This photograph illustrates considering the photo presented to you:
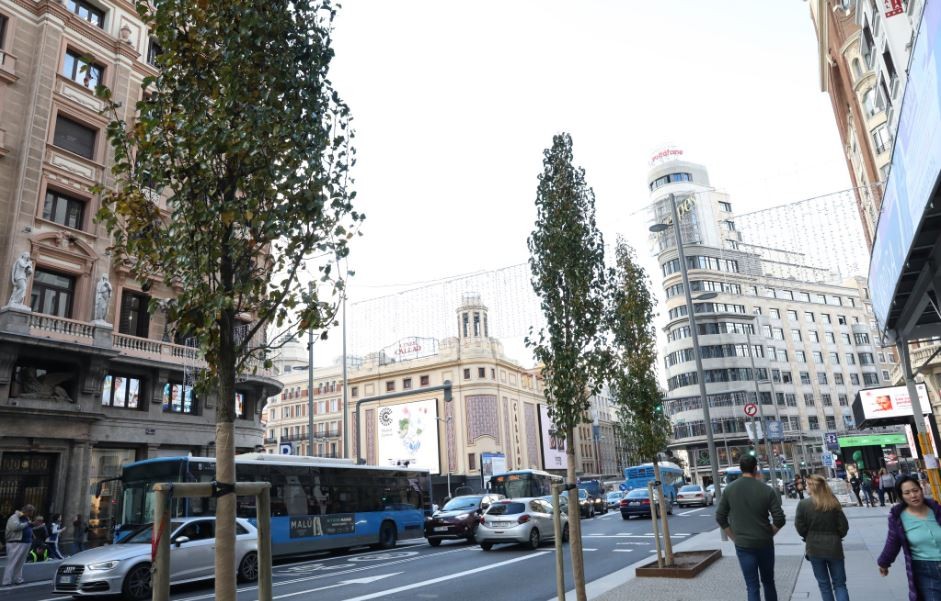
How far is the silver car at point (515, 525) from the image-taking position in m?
18.4

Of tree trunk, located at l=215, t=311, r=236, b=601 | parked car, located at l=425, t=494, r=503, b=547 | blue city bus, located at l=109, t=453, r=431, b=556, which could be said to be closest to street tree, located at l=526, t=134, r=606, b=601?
tree trunk, located at l=215, t=311, r=236, b=601

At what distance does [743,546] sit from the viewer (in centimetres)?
699

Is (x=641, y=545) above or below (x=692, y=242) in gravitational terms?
below

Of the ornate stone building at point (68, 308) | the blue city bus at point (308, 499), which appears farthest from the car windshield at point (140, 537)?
the ornate stone building at point (68, 308)

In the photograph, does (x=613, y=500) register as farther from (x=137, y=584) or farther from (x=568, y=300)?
(x=568, y=300)

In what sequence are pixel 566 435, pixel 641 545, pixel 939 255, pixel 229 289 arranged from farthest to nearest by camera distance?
pixel 641 545
pixel 566 435
pixel 939 255
pixel 229 289

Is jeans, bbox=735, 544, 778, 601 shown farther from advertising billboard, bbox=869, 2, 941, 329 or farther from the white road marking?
the white road marking

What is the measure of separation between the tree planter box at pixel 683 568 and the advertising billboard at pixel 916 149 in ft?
18.8

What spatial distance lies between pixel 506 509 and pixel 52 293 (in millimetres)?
18800

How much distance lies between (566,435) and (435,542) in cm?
1528

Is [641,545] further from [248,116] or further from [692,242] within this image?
[692,242]

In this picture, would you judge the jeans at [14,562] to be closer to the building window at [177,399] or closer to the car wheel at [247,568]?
the car wheel at [247,568]

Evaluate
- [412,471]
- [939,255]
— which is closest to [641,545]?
[412,471]

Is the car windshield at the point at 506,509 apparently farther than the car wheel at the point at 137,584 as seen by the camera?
Yes
